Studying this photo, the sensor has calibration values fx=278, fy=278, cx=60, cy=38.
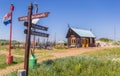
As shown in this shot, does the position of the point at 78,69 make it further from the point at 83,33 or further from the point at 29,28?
the point at 83,33

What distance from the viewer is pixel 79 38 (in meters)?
51.2

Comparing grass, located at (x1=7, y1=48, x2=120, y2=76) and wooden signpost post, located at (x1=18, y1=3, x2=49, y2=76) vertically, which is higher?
wooden signpost post, located at (x1=18, y1=3, x2=49, y2=76)

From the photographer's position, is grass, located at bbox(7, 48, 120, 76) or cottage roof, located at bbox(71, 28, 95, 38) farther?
cottage roof, located at bbox(71, 28, 95, 38)

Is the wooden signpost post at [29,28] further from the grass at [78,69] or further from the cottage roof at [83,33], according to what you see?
the cottage roof at [83,33]

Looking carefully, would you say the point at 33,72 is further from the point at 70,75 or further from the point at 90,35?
the point at 90,35

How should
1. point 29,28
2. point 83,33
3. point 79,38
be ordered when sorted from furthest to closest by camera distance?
1. point 83,33
2. point 79,38
3. point 29,28

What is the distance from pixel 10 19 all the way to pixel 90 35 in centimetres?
3373

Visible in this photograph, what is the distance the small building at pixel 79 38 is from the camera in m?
51.4

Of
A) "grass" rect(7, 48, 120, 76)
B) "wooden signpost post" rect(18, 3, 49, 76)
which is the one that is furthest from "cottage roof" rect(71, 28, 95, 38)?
"wooden signpost post" rect(18, 3, 49, 76)

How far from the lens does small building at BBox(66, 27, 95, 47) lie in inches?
2023

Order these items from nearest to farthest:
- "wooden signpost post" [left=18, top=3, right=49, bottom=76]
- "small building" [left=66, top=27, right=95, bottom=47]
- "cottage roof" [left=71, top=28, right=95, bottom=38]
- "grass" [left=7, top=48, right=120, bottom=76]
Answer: "wooden signpost post" [left=18, top=3, right=49, bottom=76] < "grass" [left=7, top=48, right=120, bottom=76] < "small building" [left=66, top=27, right=95, bottom=47] < "cottage roof" [left=71, top=28, right=95, bottom=38]

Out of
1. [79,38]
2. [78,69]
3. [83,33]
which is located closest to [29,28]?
[78,69]

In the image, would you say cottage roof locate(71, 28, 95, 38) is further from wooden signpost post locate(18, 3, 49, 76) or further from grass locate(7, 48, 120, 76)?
wooden signpost post locate(18, 3, 49, 76)

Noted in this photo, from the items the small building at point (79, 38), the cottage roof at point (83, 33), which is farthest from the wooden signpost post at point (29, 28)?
the cottage roof at point (83, 33)
